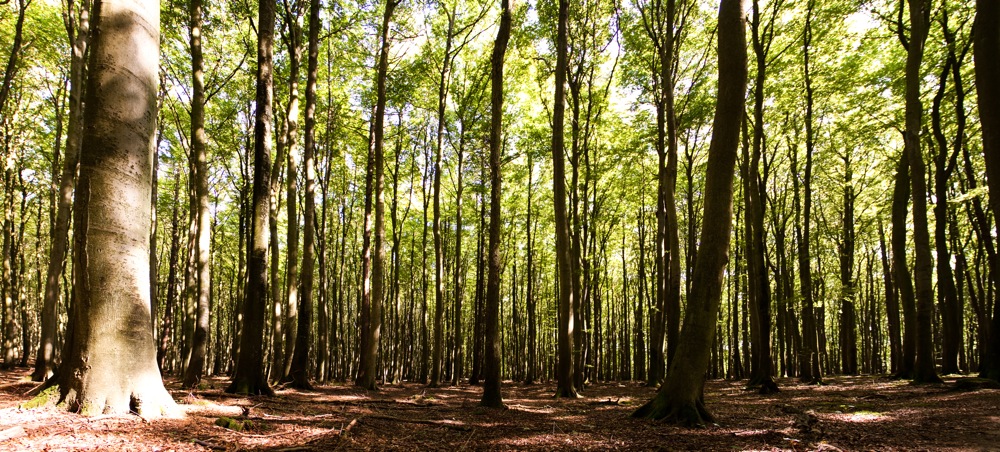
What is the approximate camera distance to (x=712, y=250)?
670 centimetres

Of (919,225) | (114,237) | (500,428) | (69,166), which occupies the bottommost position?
(500,428)

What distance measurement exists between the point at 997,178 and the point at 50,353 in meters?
19.0

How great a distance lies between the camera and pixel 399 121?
21453mm

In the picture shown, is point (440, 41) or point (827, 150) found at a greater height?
point (440, 41)

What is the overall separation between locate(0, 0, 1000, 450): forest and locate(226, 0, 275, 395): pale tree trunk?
0.05m

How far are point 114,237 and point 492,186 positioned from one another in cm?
632

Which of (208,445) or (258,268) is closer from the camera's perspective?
(208,445)

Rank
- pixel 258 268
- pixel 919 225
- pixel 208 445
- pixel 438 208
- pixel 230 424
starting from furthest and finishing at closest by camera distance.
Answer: pixel 438 208 → pixel 919 225 → pixel 258 268 → pixel 230 424 → pixel 208 445

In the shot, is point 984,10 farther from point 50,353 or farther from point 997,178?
point 50,353

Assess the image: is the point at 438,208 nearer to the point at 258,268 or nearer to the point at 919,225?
the point at 258,268

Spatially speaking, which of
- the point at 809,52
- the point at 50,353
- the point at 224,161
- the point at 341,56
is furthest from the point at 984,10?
the point at 224,161

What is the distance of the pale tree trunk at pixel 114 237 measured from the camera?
4.25m

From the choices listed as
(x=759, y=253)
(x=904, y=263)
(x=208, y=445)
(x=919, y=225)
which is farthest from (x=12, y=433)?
(x=904, y=263)

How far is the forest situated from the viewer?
15.1ft
